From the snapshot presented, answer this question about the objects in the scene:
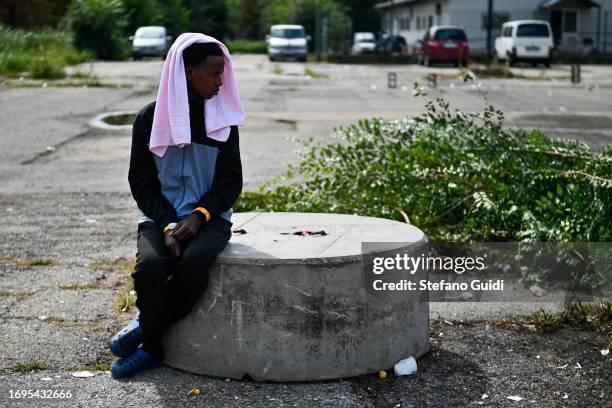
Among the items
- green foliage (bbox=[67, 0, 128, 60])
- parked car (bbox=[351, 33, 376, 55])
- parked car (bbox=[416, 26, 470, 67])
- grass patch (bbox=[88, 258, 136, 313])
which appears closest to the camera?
grass patch (bbox=[88, 258, 136, 313])

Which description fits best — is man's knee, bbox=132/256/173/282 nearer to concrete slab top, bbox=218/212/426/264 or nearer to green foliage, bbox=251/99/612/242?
concrete slab top, bbox=218/212/426/264

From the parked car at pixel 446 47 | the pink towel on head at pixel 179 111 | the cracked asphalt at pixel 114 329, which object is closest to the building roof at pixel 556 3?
the parked car at pixel 446 47

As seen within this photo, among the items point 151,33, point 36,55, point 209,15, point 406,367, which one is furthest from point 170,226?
point 209,15

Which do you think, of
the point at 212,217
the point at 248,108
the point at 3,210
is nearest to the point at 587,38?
the point at 248,108

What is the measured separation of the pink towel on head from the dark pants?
0.45m

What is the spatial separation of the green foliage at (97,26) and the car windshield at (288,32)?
781cm

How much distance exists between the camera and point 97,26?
46.5 m

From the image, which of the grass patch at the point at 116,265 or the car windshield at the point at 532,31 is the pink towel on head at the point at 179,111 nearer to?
the grass patch at the point at 116,265

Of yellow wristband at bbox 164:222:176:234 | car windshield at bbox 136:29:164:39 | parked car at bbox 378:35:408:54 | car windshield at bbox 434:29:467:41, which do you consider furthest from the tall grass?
yellow wristband at bbox 164:222:176:234

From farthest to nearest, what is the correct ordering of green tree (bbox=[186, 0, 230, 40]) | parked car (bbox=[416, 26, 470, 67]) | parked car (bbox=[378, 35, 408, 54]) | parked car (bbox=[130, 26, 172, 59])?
green tree (bbox=[186, 0, 230, 40]), parked car (bbox=[378, 35, 408, 54]), parked car (bbox=[130, 26, 172, 59]), parked car (bbox=[416, 26, 470, 67])

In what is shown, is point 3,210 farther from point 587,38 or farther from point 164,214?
point 587,38

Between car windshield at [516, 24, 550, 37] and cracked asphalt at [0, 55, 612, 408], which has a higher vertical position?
car windshield at [516, 24, 550, 37]

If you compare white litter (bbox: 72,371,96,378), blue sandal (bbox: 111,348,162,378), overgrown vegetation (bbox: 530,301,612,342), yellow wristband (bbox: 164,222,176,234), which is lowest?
overgrown vegetation (bbox: 530,301,612,342)

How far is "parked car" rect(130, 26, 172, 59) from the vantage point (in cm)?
4975
